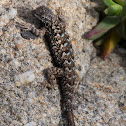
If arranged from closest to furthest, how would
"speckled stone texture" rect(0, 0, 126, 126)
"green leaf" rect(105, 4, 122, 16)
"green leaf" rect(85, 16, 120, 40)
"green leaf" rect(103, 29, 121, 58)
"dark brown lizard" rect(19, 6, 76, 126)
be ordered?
1. "speckled stone texture" rect(0, 0, 126, 126)
2. "dark brown lizard" rect(19, 6, 76, 126)
3. "green leaf" rect(105, 4, 122, 16)
4. "green leaf" rect(85, 16, 120, 40)
5. "green leaf" rect(103, 29, 121, 58)

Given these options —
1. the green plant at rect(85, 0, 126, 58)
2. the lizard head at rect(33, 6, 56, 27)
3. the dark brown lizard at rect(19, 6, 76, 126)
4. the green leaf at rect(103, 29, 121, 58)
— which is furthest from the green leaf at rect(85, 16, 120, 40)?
the lizard head at rect(33, 6, 56, 27)

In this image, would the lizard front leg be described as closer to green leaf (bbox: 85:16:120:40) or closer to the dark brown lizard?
the dark brown lizard

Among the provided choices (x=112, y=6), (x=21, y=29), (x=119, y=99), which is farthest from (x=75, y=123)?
(x=112, y=6)

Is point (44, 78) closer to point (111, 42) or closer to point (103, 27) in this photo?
point (103, 27)

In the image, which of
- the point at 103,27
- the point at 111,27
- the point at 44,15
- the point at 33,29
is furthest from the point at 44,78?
the point at 111,27

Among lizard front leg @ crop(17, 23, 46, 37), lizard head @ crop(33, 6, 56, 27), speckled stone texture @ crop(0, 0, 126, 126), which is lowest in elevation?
speckled stone texture @ crop(0, 0, 126, 126)

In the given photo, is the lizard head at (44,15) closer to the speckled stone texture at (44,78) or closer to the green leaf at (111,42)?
the speckled stone texture at (44,78)
